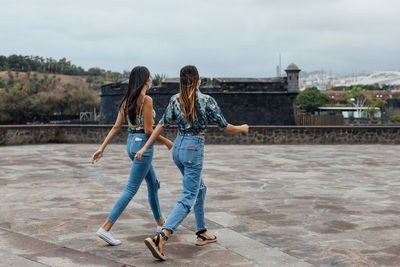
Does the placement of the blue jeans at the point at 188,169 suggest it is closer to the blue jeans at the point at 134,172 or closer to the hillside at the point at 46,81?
the blue jeans at the point at 134,172

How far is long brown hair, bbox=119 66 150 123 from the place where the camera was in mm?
3715

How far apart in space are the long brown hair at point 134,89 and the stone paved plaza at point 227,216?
109cm

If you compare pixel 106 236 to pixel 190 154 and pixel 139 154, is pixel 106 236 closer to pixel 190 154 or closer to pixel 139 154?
pixel 139 154

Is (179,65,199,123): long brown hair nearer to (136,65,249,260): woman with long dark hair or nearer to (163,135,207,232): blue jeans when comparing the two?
(136,65,249,260): woman with long dark hair

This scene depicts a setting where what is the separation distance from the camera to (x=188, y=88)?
137 inches

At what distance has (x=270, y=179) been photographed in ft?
24.2

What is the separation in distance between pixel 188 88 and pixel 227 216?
1787 mm

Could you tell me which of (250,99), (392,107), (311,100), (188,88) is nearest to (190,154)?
(188,88)

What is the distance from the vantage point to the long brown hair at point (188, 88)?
3449 millimetres

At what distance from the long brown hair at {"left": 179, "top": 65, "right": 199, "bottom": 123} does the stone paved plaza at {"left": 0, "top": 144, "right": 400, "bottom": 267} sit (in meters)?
1.13

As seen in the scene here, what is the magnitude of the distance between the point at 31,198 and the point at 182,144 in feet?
9.88

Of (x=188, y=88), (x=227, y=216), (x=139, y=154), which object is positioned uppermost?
(x=188, y=88)

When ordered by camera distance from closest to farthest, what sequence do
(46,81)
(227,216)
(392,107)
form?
(227,216)
(392,107)
(46,81)

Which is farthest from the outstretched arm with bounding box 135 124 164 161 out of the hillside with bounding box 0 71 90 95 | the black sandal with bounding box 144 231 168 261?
the hillside with bounding box 0 71 90 95
